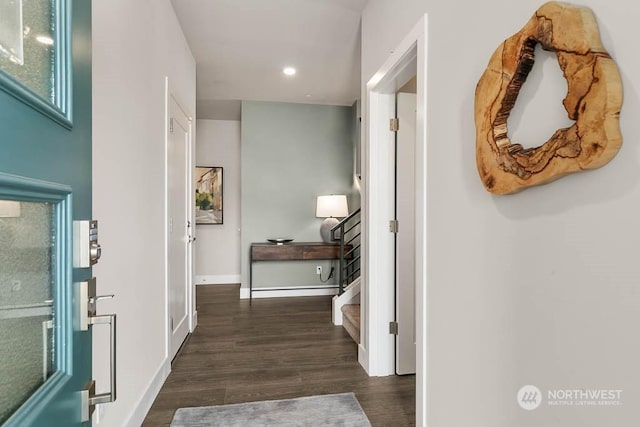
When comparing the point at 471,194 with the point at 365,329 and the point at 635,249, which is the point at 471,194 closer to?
the point at 635,249

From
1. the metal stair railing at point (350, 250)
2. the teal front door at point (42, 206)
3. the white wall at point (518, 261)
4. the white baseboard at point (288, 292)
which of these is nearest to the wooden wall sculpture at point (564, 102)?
the white wall at point (518, 261)

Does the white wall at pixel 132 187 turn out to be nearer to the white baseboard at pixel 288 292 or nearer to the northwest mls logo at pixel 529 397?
the northwest mls logo at pixel 529 397

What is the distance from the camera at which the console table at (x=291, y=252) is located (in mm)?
4492

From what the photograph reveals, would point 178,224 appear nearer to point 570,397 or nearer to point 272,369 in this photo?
point 272,369

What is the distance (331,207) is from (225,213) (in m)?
2.05

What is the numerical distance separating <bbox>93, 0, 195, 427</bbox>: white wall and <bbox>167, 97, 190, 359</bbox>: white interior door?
0.22 meters

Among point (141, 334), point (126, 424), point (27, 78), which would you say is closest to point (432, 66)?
point (27, 78)

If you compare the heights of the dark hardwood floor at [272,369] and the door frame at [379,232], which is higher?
the door frame at [379,232]

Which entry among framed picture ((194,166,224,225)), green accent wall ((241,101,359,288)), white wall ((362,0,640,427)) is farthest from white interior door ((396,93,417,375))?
framed picture ((194,166,224,225))

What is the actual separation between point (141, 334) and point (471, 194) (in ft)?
6.15

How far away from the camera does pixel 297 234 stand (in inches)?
193

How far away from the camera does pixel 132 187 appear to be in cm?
176

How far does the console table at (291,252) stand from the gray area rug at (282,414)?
252 centimetres

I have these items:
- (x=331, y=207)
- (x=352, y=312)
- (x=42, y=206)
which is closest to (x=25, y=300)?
(x=42, y=206)
